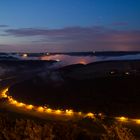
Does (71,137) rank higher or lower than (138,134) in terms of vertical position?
higher

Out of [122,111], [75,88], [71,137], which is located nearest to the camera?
[71,137]

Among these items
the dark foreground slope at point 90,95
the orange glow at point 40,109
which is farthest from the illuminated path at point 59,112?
the dark foreground slope at point 90,95

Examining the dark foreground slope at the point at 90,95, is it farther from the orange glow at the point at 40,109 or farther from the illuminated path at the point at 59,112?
the illuminated path at the point at 59,112

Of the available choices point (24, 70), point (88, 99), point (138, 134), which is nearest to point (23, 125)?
point (138, 134)

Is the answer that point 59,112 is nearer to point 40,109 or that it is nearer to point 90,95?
point 40,109

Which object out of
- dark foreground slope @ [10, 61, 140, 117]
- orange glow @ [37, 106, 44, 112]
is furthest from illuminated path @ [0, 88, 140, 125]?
dark foreground slope @ [10, 61, 140, 117]

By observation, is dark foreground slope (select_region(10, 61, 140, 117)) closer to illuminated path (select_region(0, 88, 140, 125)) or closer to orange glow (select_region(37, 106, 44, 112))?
orange glow (select_region(37, 106, 44, 112))

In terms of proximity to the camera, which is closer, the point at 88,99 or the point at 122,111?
the point at 122,111

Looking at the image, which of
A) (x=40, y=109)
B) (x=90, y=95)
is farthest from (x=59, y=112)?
(x=90, y=95)

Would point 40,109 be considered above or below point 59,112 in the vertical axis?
below

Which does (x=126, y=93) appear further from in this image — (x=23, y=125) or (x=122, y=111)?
(x=23, y=125)

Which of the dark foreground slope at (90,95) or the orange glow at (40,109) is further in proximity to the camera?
the orange glow at (40,109)
